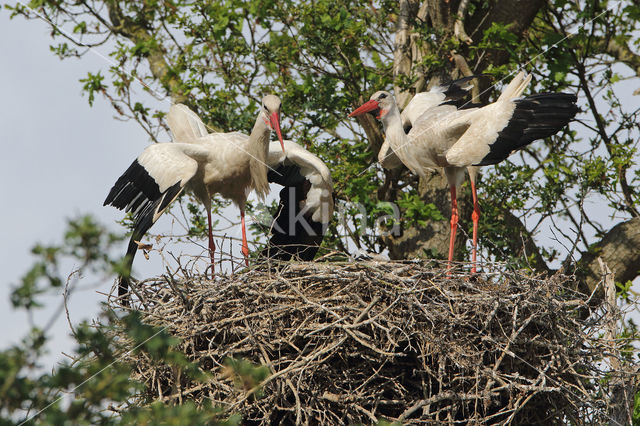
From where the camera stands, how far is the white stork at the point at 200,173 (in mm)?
5793

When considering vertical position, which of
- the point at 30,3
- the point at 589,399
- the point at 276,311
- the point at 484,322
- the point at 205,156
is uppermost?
the point at 30,3

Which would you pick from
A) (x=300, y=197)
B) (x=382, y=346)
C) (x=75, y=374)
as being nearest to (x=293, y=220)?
(x=300, y=197)

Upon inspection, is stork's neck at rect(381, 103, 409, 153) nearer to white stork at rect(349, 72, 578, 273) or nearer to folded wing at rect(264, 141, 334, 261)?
white stork at rect(349, 72, 578, 273)

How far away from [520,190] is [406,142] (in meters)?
1.44

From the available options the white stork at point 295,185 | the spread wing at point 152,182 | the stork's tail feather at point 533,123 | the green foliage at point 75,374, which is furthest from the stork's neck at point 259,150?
the green foliage at point 75,374

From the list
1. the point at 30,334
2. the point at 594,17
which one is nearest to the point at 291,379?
the point at 30,334

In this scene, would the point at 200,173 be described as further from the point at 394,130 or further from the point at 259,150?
the point at 394,130

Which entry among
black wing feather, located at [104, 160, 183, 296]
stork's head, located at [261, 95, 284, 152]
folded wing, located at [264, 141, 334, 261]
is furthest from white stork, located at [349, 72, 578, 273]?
black wing feather, located at [104, 160, 183, 296]

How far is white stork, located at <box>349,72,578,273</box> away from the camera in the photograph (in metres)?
6.04

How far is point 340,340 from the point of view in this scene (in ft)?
14.4

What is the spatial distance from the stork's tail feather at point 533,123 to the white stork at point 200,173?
1578 mm

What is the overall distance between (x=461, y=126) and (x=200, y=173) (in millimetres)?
1999

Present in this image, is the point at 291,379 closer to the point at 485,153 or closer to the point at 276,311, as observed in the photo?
the point at 276,311

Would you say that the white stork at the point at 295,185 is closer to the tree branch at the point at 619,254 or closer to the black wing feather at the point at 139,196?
the black wing feather at the point at 139,196
